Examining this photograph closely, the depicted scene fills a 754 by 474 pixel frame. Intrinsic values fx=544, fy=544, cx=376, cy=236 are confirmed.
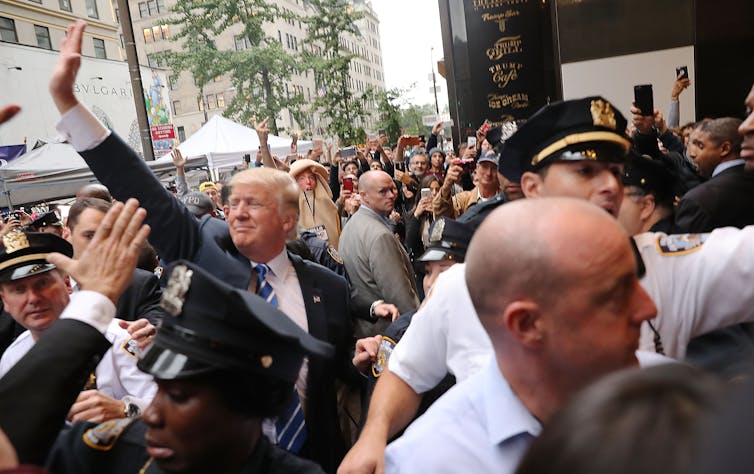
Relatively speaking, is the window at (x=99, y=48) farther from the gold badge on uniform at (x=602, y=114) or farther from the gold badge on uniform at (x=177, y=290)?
the gold badge on uniform at (x=602, y=114)

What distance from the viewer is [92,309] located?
1.49m

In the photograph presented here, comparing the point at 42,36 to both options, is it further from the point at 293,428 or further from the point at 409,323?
the point at 293,428

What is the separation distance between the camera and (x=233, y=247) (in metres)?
2.82

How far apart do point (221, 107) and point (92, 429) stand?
6781 cm

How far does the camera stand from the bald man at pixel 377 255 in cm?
432

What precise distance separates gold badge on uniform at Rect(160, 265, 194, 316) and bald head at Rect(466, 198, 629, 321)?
2.82 feet

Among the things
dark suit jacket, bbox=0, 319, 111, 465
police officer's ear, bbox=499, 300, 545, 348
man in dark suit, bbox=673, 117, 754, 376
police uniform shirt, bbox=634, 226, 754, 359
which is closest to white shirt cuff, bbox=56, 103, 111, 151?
dark suit jacket, bbox=0, 319, 111, 465

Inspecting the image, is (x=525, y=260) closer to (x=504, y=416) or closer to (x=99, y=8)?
(x=504, y=416)

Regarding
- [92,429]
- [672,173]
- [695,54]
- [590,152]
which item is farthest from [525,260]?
[695,54]

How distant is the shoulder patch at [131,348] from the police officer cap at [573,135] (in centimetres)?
181

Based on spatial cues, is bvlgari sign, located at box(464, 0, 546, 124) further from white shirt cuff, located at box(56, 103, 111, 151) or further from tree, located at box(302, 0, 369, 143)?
tree, located at box(302, 0, 369, 143)

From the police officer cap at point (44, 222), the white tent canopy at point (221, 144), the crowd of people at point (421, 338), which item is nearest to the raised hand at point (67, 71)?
the crowd of people at point (421, 338)

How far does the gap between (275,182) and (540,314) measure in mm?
1916

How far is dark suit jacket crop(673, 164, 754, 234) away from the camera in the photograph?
134 inches
